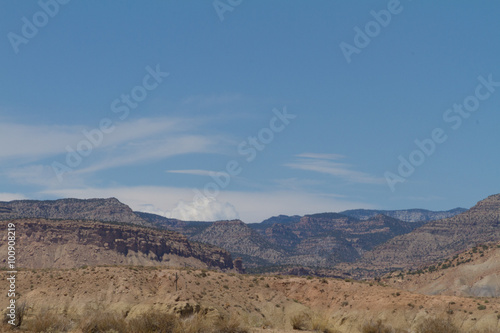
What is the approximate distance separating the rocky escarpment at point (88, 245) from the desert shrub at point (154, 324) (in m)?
121

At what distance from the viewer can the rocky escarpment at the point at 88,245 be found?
14738 cm

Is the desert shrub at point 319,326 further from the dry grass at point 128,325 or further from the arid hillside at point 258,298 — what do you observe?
the dry grass at point 128,325

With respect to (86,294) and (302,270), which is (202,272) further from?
(302,270)

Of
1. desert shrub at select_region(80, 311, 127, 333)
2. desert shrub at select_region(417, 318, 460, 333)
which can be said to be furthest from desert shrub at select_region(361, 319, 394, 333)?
desert shrub at select_region(80, 311, 127, 333)

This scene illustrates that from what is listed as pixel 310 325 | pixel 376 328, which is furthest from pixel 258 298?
pixel 376 328

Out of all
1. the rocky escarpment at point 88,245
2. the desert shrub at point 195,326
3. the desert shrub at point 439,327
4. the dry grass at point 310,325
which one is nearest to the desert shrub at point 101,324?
the desert shrub at point 195,326

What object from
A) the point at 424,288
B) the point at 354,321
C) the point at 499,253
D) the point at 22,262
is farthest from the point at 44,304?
the point at 22,262

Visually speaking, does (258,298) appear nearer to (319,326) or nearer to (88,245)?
(319,326)

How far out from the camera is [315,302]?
52.7 metres

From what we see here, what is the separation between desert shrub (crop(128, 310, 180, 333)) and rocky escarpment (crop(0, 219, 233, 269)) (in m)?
121

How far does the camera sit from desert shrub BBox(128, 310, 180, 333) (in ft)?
92.8

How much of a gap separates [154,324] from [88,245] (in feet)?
429

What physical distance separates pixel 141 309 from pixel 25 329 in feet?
34.5

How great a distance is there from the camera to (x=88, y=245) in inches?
5989
